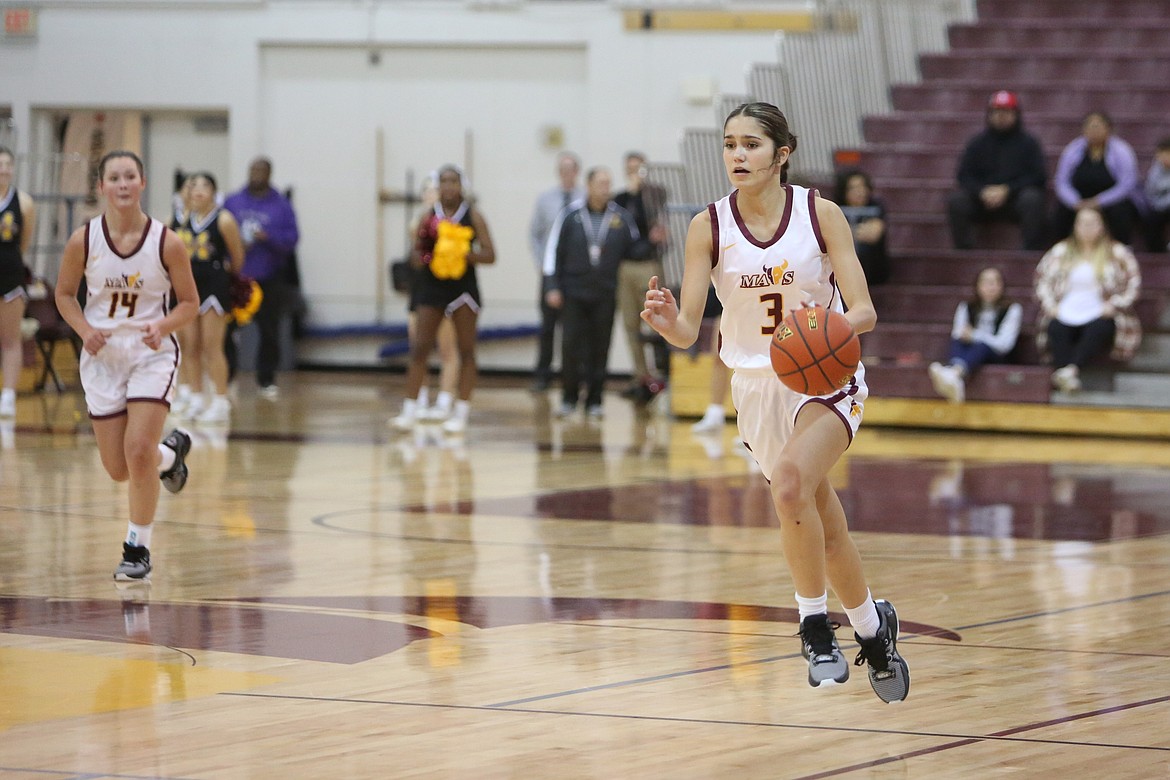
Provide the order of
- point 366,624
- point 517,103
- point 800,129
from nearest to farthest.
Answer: point 366,624
point 800,129
point 517,103

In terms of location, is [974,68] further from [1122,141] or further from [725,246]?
[725,246]

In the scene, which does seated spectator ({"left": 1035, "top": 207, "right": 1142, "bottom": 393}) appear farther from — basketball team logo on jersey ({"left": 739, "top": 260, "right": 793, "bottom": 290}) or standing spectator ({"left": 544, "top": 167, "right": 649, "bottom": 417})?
basketball team logo on jersey ({"left": 739, "top": 260, "right": 793, "bottom": 290})

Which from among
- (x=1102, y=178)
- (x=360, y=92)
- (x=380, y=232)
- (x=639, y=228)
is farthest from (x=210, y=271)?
(x=360, y=92)

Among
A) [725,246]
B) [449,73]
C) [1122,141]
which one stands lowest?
[725,246]

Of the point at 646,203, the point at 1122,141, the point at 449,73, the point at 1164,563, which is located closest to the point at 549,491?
the point at 1164,563

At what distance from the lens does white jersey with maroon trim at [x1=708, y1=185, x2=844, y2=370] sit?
469 centimetres

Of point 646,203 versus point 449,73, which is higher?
point 449,73

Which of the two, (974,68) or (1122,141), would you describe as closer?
(1122,141)

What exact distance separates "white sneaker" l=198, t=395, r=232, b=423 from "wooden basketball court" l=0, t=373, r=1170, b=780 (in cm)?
217

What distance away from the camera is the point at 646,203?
48.6ft

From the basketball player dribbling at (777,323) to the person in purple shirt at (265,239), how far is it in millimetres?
11606

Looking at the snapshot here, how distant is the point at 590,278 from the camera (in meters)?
14.0

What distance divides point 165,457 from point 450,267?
5312mm

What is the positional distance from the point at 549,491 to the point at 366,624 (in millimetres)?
3798
